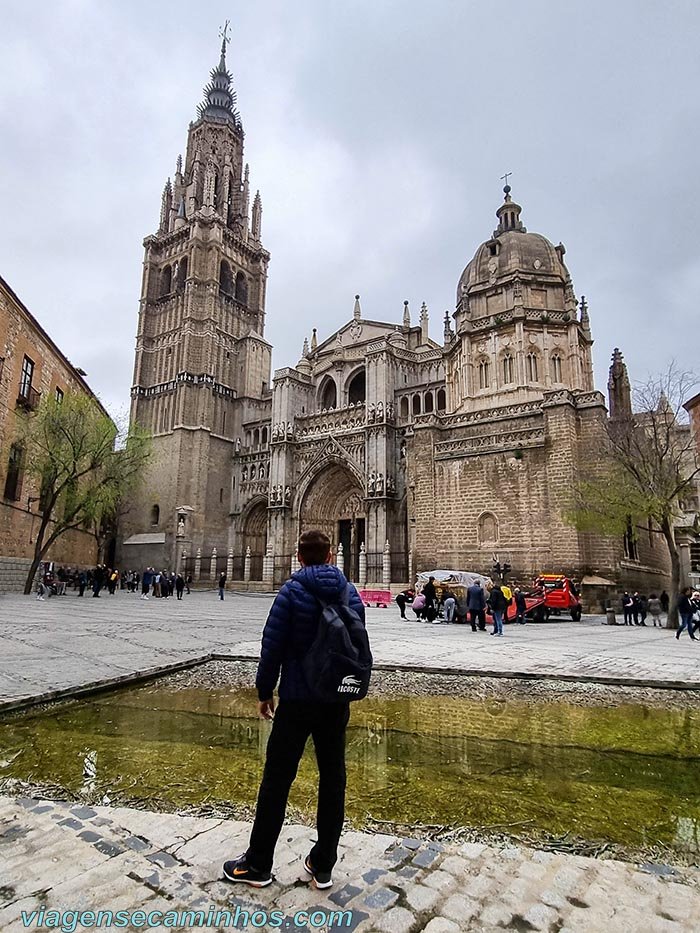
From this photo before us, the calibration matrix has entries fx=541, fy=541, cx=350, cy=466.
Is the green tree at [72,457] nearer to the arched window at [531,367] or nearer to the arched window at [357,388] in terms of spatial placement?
the arched window at [357,388]

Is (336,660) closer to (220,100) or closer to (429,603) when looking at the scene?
(429,603)

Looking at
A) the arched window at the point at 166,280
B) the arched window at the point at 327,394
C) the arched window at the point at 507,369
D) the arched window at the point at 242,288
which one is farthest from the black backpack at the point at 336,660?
the arched window at the point at 166,280

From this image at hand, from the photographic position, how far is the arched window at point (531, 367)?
2845 centimetres

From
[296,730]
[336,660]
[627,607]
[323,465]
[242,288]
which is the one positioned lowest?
[627,607]

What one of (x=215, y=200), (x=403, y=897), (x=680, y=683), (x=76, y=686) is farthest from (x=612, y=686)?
(x=215, y=200)

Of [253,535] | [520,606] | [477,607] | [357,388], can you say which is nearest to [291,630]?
[477,607]

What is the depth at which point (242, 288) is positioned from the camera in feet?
157

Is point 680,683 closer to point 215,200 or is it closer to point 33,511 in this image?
point 33,511

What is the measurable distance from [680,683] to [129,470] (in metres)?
23.9

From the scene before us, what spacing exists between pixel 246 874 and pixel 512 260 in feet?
109

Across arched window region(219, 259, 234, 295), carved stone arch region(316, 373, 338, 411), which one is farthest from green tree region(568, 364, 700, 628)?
arched window region(219, 259, 234, 295)

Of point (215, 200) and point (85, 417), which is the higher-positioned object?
point (215, 200)

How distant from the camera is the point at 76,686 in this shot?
18.0ft

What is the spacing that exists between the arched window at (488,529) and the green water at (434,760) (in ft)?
60.4
